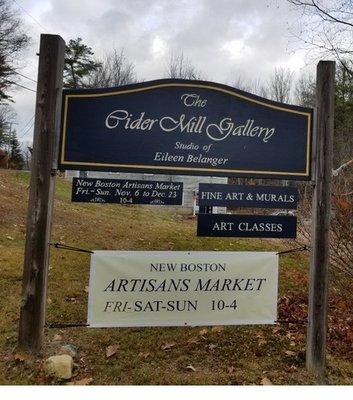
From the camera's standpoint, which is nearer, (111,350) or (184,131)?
(184,131)

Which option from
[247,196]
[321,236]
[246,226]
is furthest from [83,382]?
[321,236]

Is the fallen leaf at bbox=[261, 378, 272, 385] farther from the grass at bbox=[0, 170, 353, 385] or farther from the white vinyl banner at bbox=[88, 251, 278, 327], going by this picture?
the white vinyl banner at bbox=[88, 251, 278, 327]

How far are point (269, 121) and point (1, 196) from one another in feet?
34.3

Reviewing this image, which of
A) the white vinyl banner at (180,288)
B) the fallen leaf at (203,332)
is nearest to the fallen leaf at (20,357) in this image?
the white vinyl banner at (180,288)

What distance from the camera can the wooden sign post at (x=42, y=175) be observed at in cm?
400

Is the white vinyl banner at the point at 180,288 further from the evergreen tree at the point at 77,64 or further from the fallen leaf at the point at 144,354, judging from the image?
the evergreen tree at the point at 77,64

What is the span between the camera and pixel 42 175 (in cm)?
400

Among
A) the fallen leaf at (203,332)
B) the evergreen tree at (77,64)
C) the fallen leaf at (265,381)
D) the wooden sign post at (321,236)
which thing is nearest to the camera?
the fallen leaf at (265,381)

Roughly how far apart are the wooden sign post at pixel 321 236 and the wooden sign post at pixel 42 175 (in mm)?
2505

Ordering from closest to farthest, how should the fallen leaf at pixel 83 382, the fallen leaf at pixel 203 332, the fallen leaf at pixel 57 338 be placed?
the fallen leaf at pixel 83 382, the fallen leaf at pixel 57 338, the fallen leaf at pixel 203 332

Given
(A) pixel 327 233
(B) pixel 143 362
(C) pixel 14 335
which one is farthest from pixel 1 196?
(A) pixel 327 233

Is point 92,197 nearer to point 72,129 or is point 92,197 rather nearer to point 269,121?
point 72,129

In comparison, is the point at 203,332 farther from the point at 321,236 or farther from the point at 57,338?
the point at 321,236

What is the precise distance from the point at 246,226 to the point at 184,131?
1109 millimetres
